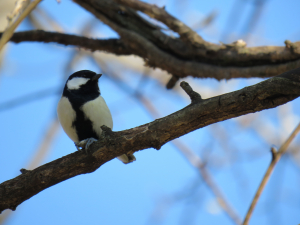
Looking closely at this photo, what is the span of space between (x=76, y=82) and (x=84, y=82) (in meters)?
0.10

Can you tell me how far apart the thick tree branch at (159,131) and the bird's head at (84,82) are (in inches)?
38.6

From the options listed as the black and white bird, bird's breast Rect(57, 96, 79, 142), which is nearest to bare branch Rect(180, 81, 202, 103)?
the black and white bird

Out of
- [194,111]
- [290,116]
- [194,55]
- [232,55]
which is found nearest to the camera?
[194,111]

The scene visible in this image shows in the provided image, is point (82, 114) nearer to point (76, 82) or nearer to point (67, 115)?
point (67, 115)

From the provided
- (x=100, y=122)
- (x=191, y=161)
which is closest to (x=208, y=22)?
(x=191, y=161)

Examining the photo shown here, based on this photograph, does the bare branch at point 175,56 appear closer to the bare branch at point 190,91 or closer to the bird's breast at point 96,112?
the bird's breast at point 96,112

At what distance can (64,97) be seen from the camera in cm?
329

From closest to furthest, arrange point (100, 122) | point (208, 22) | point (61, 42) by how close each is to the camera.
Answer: point (100, 122)
point (61, 42)
point (208, 22)

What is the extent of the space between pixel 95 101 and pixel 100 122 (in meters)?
0.23

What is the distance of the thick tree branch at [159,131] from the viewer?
6.66ft

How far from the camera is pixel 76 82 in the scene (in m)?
A: 3.54

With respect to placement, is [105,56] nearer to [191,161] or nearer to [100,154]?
[191,161]

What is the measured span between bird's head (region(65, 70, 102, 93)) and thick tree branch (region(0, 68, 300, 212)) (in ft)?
3.22

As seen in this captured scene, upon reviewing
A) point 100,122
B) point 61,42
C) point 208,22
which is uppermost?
point 208,22
